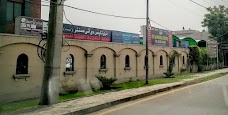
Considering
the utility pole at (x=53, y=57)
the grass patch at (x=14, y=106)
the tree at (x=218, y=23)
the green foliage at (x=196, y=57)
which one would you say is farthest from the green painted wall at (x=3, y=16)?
the tree at (x=218, y=23)

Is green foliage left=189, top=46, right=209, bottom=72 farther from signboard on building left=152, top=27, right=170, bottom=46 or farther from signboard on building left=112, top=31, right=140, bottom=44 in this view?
signboard on building left=112, top=31, right=140, bottom=44

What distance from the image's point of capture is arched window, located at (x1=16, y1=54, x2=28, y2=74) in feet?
50.0

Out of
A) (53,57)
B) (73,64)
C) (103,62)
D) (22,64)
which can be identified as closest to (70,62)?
(73,64)

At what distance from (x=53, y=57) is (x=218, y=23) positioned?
168 ft

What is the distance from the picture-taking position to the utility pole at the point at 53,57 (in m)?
10.3

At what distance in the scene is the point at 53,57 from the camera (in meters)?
10.4

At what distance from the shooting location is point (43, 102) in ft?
33.5

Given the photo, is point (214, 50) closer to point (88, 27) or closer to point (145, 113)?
point (88, 27)

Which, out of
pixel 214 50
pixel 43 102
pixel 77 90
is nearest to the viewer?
pixel 43 102

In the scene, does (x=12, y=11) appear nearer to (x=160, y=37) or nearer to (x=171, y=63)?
(x=160, y=37)

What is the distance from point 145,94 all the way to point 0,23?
42.5 feet

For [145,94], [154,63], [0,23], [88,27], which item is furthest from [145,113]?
[154,63]

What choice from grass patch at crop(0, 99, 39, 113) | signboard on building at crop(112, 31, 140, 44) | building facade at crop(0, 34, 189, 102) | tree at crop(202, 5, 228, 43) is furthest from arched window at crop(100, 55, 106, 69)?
tree at crop(202, 5, 228, 43)

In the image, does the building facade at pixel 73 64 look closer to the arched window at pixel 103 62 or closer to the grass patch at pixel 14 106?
the arched window at pixel 103 62
